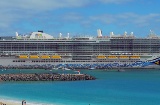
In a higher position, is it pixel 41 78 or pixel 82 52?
pixel 82 52

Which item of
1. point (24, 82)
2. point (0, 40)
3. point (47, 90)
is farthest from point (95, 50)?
point (47, 90)

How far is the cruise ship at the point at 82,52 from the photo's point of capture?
98.8 meters

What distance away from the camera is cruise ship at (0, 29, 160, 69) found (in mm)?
98812

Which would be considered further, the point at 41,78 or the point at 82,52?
the point at 82,52

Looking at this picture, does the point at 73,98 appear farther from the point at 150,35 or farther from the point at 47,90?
the point at 150,35

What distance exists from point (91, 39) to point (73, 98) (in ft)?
197

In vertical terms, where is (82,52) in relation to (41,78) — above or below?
above

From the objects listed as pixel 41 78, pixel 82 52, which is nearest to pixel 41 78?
pixel 41 78

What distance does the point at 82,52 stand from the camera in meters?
100

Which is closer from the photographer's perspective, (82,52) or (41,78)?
(41,78)

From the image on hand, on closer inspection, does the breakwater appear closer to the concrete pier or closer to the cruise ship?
the concrete pier

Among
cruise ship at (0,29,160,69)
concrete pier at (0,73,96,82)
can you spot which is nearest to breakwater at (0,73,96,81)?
concrete pier at (0,73,96,82)

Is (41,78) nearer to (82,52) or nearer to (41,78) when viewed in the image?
(41,78)

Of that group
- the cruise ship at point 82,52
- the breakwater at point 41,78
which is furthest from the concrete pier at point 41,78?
the cruise ship at point 82,52
